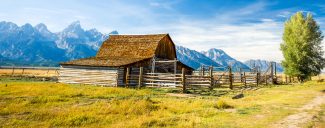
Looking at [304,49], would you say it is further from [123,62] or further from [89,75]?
[89,75]

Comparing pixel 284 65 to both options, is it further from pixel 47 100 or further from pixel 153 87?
pixel 47 100

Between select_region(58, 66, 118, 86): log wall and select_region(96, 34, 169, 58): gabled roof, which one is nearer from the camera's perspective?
select_region(58, 66, 118, 86): log wall

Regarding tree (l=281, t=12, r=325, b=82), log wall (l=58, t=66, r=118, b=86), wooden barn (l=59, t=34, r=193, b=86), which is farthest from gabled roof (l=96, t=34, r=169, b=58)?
tree (l=281, t=12, r=325, b=82)

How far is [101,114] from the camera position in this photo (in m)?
12.0

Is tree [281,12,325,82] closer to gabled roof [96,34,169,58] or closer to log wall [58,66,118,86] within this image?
gabled roof [96,34,169,58]

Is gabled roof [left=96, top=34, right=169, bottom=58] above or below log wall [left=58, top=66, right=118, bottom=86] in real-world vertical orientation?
above

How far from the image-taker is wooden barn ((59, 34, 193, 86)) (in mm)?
31062

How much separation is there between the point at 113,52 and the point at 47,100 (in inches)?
926

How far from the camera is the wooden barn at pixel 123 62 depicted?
3106 centimetres

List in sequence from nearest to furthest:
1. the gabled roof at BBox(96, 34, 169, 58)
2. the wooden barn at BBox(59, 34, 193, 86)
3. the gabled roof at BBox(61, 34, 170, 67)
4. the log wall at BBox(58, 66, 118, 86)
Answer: the log wall at BBox(58, 66, 118, 86) < the wooden barn at BBox(59, 34, 193, 86) < the gabled roof at BBox(61, 34, 170, 67) < the gabled roof at BBox(96, 34, 169, 58)

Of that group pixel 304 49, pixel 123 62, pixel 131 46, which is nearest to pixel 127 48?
pixel 131 46

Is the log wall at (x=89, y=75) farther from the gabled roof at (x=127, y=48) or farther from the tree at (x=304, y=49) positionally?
the tree at (x=304, y=49)

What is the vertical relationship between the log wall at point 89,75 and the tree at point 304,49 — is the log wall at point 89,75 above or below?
below

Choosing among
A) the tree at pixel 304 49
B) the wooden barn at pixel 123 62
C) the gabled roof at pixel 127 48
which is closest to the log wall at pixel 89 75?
the wooden barn at pixel 123 62
